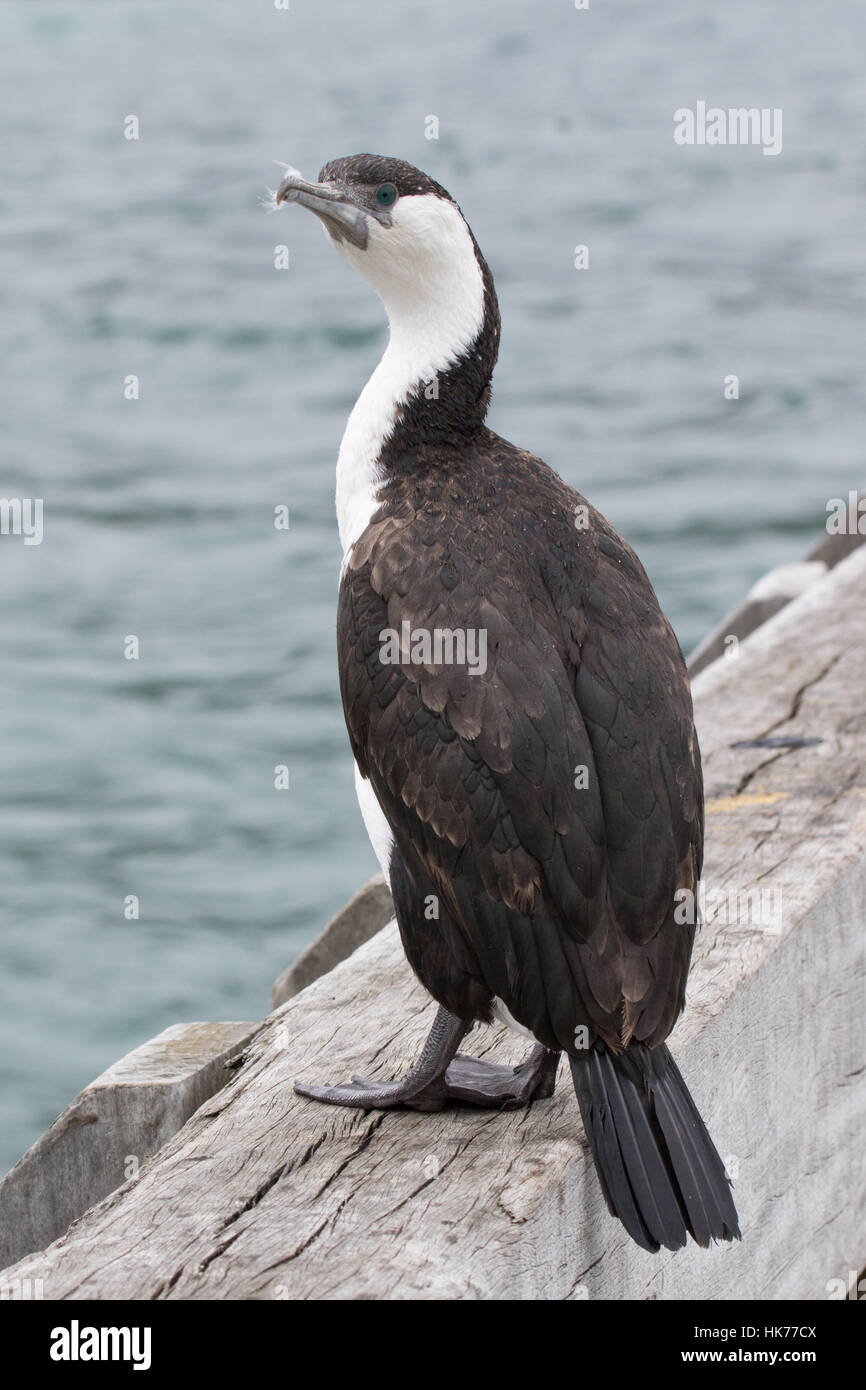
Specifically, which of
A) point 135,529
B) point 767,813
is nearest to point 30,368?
point 135,529

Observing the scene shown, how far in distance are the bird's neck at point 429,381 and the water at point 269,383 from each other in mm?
4293

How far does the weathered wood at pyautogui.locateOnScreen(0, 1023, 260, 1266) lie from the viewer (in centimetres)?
305

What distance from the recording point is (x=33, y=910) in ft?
24.9

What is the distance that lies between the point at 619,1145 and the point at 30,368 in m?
11.4

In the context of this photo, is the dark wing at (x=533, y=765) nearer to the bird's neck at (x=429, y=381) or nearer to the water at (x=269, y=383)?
the bird's neck at (x=429, y=381)

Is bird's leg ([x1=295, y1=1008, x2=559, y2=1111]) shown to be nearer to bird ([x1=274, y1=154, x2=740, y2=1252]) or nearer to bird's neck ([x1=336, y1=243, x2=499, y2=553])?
bird ([x1=274, y1=154, x2=740, y2=1252])

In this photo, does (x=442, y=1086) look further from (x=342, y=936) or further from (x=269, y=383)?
(x=269, y=383)

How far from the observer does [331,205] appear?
3006mm

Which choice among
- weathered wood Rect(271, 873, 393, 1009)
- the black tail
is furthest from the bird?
weathered wood Rect(271, 873, 393, 1009)

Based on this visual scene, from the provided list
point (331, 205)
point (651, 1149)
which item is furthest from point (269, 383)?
point (651, 1149)

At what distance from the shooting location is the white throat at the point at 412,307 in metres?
2.96

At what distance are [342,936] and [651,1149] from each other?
5.00 ft

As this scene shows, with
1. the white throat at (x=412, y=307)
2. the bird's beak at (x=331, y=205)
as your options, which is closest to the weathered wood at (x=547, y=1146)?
the white throat at (x=412, y=307)
